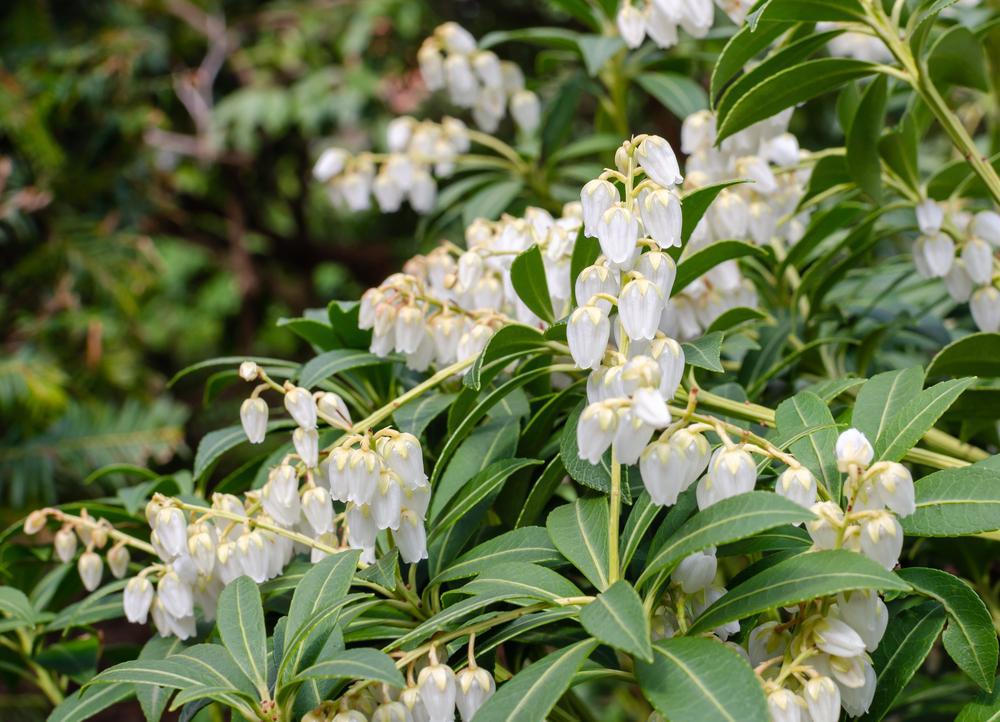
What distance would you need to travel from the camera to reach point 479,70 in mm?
1694

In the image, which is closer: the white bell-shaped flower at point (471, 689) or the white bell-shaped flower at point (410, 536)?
the white bell-shaped flower at point (471, 689)

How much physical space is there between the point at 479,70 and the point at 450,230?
1.20 meters

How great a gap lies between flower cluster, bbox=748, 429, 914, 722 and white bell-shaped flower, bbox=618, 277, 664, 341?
0.56 feet

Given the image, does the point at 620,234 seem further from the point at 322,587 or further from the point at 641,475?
the point at 322,587

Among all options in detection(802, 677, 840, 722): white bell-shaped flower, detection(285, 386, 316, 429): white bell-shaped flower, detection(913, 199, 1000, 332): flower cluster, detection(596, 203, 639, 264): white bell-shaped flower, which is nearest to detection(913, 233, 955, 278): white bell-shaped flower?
detection(913, 199, 1000, 332): flower cluster

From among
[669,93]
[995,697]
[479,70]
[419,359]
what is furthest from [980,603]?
[479,70]

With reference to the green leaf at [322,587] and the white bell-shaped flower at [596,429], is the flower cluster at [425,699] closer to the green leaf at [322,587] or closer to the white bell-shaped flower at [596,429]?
the green leaf at [322,587]

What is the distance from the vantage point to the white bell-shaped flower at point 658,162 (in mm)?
842

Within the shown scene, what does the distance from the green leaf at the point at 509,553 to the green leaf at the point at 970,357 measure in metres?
0.46

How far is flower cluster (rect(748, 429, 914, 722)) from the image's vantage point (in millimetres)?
710

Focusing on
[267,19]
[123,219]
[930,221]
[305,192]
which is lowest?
[305,192]

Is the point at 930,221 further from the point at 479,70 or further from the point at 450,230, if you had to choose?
the point at 450,230

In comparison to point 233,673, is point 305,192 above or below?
below

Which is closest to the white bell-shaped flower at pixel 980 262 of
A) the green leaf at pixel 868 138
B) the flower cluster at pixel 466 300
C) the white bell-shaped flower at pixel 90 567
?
the green leaf at pixel 868 138
